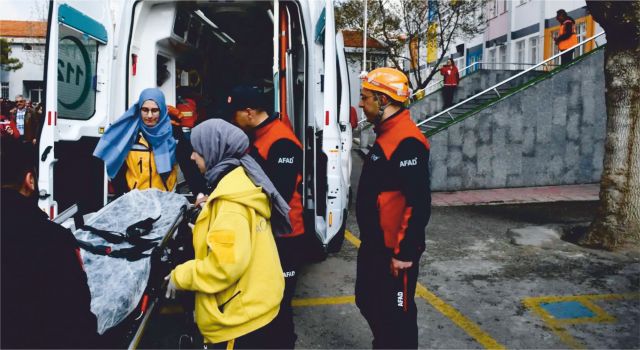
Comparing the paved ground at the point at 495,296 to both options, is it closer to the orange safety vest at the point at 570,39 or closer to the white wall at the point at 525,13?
the orange safety vest at the point at 570,39

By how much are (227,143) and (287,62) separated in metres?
2.81

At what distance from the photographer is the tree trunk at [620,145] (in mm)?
6680

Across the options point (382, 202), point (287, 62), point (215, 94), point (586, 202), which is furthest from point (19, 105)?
point (382, 202)

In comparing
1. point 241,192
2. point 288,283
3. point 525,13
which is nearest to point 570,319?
point 288,283

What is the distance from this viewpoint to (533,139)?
12.0 metres

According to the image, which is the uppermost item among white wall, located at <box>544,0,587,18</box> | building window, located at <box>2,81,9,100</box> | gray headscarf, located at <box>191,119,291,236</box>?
building window, located at <box>2,81,9,100</box>

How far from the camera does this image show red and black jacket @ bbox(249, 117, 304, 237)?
139 inches

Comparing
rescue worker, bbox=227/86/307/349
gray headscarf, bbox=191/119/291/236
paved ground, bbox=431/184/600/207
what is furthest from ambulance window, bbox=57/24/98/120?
paved ground, bbox=431/184/600/207

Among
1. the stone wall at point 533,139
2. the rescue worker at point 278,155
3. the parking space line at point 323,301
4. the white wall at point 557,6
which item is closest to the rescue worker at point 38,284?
the rescue worker at point 278,155

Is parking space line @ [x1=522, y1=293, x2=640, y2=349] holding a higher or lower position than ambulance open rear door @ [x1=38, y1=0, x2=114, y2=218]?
lower

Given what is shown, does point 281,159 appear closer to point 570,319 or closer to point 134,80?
point 134,80

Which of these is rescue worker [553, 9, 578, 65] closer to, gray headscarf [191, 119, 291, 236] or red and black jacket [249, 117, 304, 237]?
red and black jacket [249, 117, 304, 237]

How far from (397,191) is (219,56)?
5669mm

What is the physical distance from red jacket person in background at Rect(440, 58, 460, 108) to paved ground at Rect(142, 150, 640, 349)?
34.5ft
